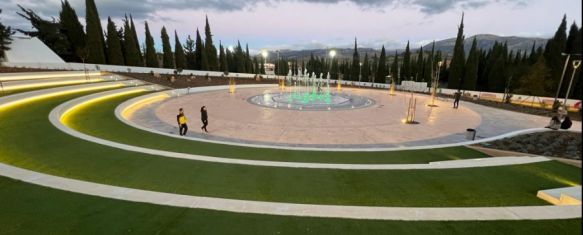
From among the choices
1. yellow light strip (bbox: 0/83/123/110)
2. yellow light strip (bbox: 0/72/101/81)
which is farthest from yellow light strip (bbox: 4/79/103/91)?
yellow light strip (bbox: 0/83/123/110)

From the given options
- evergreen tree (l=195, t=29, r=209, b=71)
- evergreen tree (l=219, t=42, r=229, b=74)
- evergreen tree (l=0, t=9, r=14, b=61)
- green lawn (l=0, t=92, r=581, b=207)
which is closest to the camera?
green lawn (l=0, t=92, r=581, b=207)

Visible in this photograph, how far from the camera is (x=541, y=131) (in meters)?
14.1

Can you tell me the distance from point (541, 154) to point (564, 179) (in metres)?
3.41

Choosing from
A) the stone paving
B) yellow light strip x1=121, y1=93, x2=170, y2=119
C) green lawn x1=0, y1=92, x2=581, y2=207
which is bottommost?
the stone paving

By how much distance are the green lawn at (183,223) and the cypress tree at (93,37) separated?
44.3 meters

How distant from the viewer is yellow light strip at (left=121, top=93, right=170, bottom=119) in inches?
Result: 838

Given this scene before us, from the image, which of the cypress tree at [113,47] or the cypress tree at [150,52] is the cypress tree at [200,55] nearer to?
the cypress tree at [150,52]

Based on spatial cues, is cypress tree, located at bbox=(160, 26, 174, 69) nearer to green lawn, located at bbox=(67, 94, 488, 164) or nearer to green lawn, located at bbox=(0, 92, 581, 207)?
green lawn, located at bbox=(67, 94, 488, 164)

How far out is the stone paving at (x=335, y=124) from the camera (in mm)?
15781

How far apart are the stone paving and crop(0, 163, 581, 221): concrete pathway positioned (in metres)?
8.21

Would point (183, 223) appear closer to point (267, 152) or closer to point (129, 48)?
point (267, 152)

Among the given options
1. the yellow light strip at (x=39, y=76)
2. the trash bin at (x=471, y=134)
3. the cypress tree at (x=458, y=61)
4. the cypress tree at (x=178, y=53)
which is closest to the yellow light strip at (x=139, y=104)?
the yellow light strip at (x=39, y=76)

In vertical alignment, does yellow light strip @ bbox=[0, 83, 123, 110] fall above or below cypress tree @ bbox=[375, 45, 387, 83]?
below

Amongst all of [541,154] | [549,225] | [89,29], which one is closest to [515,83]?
[541,154]
